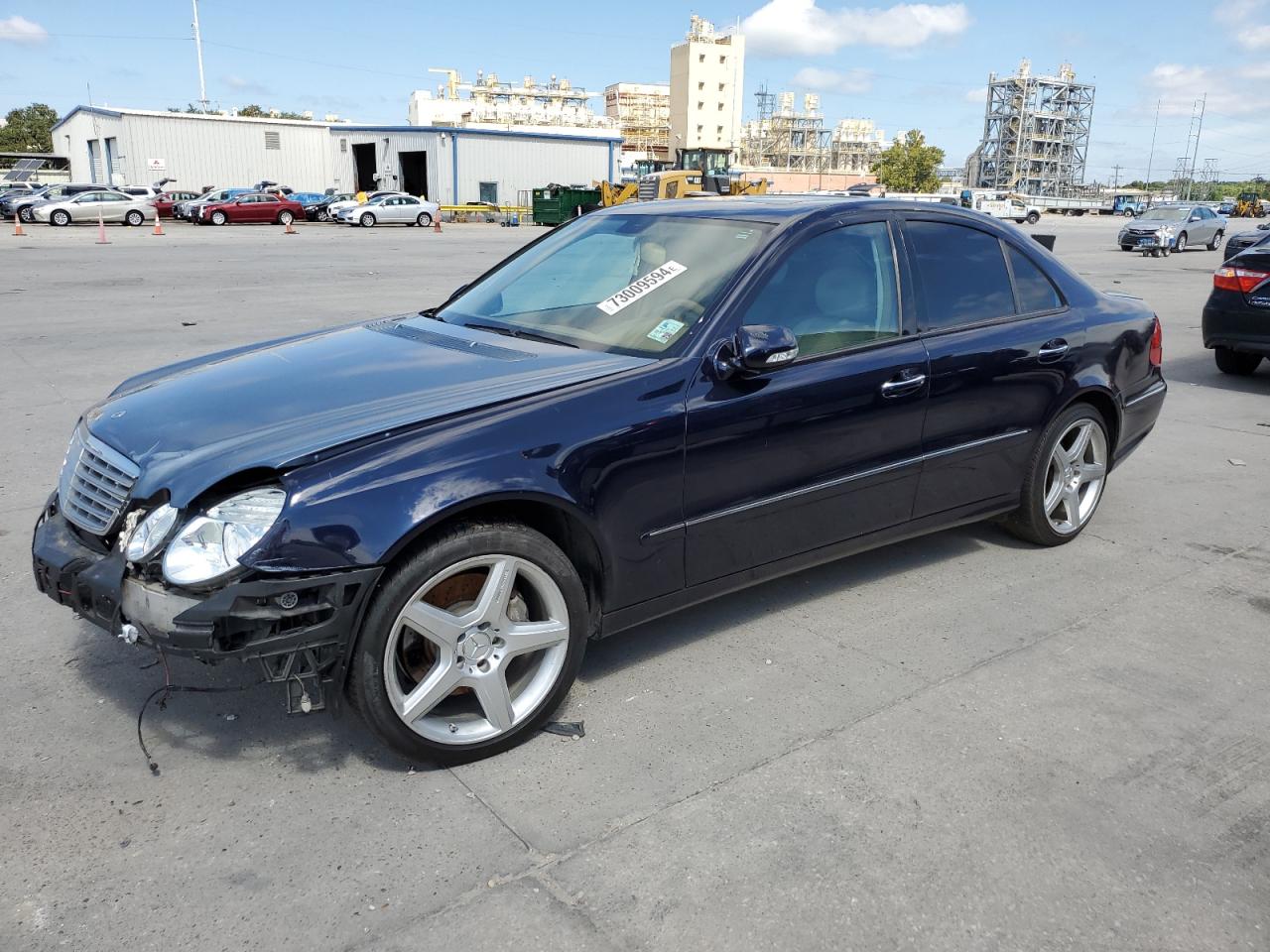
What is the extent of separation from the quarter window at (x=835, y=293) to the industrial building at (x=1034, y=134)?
6219 inches

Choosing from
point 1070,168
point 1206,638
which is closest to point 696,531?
point 1206,638

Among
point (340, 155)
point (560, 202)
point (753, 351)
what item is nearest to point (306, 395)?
point (753, 351)

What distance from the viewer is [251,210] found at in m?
42.5

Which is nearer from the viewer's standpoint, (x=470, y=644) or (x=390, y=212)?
(x=470, y=644)

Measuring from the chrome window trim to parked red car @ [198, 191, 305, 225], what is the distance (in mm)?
41123

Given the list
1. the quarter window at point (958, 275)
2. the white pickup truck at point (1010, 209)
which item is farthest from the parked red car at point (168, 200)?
the quarter window at point (958, 275)

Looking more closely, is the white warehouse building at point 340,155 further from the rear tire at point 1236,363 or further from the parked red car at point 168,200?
the rear tire at point 1236,363

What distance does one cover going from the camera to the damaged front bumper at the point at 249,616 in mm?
2607

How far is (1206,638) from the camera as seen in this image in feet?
13.3

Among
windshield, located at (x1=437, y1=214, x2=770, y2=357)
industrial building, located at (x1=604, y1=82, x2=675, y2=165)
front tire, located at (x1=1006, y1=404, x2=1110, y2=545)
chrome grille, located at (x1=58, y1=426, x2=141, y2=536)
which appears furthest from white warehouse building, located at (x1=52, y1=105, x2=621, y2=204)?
industrial building, located at (x1=604, y1=82, x2=675, y2=165)

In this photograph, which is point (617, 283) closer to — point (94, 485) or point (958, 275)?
point (958, 275)

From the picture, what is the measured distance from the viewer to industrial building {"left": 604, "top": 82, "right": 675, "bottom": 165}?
145375 mm

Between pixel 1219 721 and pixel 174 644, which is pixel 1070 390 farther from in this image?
pixel 174 644

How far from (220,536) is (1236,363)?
407 inches
